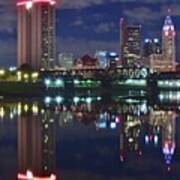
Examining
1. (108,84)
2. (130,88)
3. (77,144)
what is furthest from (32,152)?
(130,88)

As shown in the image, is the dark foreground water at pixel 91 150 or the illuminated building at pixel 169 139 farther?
the illuminated building at pixel 169 139

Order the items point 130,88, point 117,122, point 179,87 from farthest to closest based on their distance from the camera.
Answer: point 179,87 → point 130,88 → point 117,122

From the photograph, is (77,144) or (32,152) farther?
(77,144)

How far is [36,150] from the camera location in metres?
26.3

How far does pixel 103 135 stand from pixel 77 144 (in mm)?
4257

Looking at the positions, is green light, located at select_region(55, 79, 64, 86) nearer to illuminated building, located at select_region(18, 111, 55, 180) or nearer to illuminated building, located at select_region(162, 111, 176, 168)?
illuminated building, located at select_region(162, 111, 176, 168)

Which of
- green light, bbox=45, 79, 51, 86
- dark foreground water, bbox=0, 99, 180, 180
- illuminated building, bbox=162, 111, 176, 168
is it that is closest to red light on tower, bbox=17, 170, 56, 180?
dark foreground water, bbox=0, 99, 180, 180

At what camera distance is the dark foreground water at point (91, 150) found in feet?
70.3

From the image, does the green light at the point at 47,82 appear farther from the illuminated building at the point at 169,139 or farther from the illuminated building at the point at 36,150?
the illuminated building at the point at 36,150

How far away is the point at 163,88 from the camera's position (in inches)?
7151

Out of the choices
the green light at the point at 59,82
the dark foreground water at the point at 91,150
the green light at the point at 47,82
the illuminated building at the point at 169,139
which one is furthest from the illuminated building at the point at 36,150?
the green light at the point at 59,82

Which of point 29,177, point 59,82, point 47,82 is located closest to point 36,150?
point 29,177

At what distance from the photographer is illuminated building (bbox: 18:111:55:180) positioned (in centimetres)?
2144

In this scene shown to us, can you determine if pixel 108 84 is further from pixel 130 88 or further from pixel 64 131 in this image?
pixel 64 131
